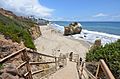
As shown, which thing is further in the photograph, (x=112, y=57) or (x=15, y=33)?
(x=15, y=33)

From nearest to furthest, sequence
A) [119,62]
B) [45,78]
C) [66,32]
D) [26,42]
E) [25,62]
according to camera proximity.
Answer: [25,62], [45,78], [119,62], [26,42], [66,32]

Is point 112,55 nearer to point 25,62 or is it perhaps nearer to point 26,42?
point 25,62

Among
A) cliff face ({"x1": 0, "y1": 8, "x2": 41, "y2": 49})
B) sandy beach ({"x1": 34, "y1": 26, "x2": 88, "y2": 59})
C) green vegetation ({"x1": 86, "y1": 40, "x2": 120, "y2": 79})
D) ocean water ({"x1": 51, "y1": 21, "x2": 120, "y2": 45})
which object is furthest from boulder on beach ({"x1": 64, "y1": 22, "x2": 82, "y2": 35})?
green vegetation ({"x1": 86, "y1": 40, "x2": 120, "y2": 79})

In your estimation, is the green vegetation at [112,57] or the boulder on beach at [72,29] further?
the boulder on beach at [72,29]

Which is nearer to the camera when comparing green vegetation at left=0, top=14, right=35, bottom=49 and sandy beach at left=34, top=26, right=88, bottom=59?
green vegetation at left=0, top=14, right=35, bottom=49

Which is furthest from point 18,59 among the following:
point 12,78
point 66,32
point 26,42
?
point 66,32

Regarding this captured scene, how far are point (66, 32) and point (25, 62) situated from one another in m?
50.0

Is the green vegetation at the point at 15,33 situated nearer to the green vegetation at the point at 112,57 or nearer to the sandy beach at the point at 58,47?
the green vegetation at the point at 112,57

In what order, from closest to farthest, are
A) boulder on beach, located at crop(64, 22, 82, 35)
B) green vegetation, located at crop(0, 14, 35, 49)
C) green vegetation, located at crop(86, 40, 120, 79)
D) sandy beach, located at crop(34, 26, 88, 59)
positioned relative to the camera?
green vegetation, located at crop(86, 40, 120, 79) → green vegetation, located at crop(0, 14, 35, 49) → sandy beach, located at crop(34, 26, 88, 59) → boulder on beach, located at crop(64, 22, 82, 35)

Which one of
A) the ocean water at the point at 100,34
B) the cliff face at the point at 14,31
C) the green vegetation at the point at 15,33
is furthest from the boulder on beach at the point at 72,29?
the green vegetation at the point at 15,33

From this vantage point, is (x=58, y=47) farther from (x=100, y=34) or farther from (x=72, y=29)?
(x=100, y=34)

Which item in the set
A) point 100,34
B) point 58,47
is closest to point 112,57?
point 58,47

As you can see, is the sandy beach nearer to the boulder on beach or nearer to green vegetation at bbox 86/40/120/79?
green vegetation at bbox 86/40/120/79

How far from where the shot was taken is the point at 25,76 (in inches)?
184
